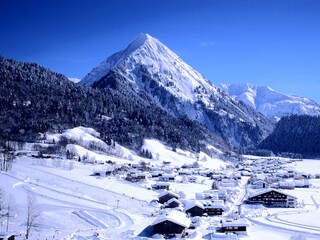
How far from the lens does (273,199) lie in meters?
80.6

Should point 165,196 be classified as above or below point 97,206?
above

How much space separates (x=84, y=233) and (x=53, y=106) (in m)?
139

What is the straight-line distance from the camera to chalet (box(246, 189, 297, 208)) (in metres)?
79.1

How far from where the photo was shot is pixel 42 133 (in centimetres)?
15512

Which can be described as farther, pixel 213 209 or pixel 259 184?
pixel 259 184

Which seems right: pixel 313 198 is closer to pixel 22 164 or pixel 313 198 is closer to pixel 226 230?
pixel 226 230

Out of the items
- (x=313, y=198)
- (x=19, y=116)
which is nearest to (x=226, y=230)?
(x=313, y=198)

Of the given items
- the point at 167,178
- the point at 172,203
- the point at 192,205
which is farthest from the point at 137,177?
the point at 192,205

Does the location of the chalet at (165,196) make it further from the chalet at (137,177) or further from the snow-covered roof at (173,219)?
the chalet at (137,177)

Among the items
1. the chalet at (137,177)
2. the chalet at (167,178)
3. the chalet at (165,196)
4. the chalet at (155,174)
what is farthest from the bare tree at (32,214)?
the chalet at (155,174)

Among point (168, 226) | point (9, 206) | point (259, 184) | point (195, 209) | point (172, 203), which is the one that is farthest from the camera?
point (259, 184)

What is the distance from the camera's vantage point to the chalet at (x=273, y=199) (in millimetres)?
79125

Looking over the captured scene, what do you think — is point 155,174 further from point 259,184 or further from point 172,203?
point 172,203

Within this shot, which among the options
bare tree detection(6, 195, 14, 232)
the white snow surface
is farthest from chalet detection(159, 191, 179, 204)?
the white snow surface
